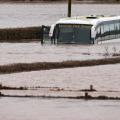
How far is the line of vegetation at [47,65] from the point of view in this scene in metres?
23.4

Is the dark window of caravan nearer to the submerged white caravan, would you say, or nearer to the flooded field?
the submerged white caravan

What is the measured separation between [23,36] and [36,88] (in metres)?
23.1

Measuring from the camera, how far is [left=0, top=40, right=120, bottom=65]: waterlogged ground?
28625 mm

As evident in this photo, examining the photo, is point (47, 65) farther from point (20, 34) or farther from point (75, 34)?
point (20, 34)

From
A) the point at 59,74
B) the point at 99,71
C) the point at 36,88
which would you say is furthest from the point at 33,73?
the point at 36,88

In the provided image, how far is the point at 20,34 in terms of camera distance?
4144 centimetres

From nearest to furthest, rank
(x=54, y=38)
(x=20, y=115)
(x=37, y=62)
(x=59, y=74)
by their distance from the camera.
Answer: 1. (x=20, y=115)
2. (x=59, y=74)
3. (x=37, y=62)
4. (x=54, y=38)

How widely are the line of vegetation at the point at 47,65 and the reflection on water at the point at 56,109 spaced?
20.3 feet

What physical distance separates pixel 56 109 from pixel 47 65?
31.0 feet

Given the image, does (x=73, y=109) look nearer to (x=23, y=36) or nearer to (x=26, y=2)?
(x=23, y=36)

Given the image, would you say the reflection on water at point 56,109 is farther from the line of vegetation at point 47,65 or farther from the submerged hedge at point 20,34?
the submerged hedge at point 20,34

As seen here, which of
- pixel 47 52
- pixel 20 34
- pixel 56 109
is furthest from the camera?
pixel 20 34

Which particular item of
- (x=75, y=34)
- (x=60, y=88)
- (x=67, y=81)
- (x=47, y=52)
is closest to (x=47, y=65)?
(x=67, y=81)

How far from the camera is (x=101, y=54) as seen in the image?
31203 mm
